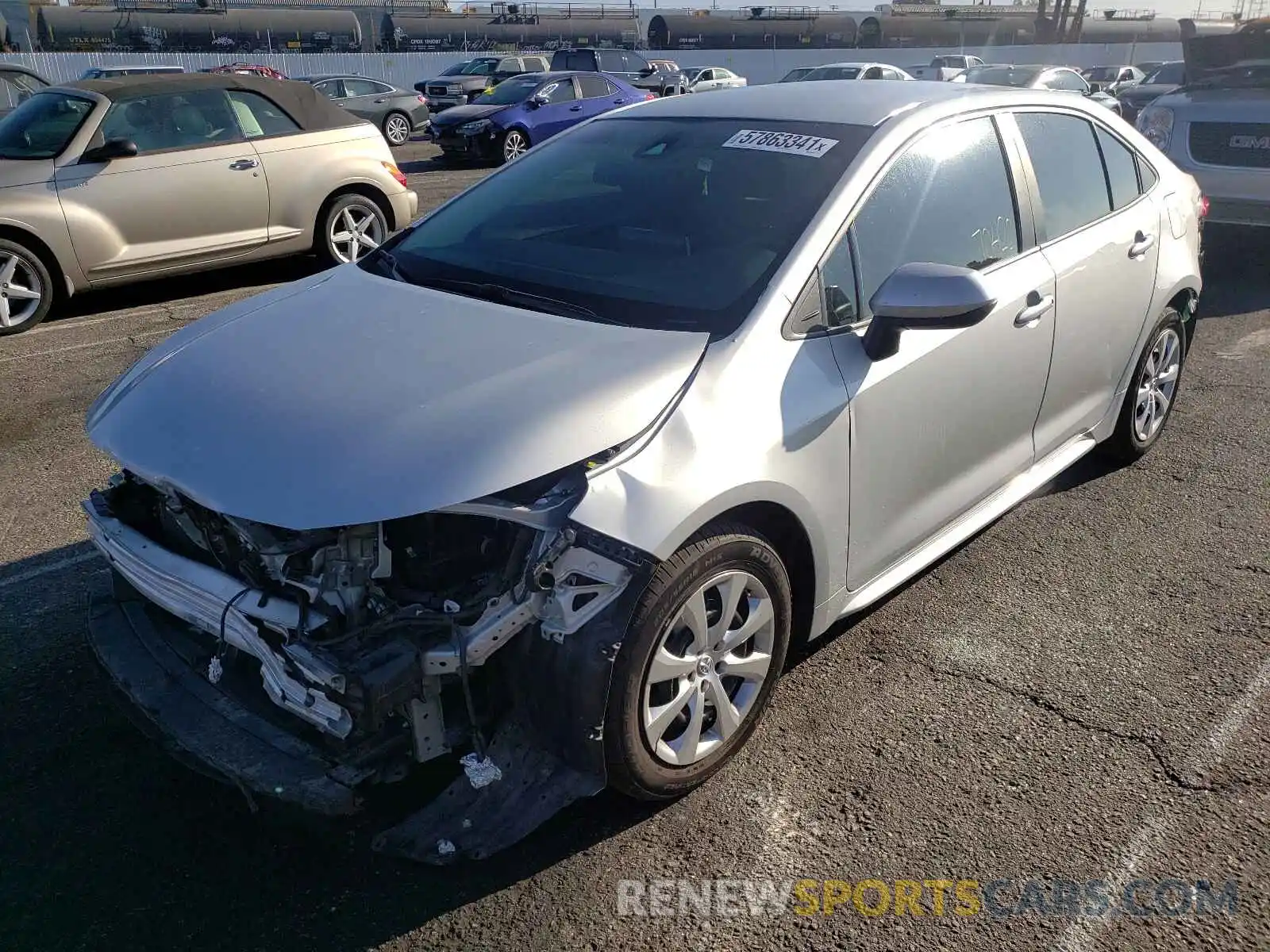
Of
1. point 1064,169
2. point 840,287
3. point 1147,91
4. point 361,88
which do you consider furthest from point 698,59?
point 840,287

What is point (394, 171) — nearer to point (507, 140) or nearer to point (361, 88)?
point (507, 140)

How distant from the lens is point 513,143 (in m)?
17.8

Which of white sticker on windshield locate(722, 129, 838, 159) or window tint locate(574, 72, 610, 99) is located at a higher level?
white sticker on windshield locate(722, 129, 838, 159)

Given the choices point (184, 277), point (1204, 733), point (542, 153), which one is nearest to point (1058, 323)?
point (1204, 733)

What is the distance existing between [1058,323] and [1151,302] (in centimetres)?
101

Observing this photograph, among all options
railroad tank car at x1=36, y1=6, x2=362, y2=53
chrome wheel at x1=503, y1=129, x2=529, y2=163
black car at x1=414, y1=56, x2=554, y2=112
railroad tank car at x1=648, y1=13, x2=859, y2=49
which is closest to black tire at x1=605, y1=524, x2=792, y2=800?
chrome wheel at x1=503, y1=129, x2=529, y2=163

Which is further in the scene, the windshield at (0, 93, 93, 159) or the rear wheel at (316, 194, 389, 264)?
the rear wheel at (316, 194, 389, 264)

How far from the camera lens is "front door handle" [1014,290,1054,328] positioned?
12.0 ft

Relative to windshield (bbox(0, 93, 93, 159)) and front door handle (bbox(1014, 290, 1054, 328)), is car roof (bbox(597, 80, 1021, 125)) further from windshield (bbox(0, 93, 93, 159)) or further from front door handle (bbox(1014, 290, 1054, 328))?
windshield (bbox(0, 93, 93, 159))

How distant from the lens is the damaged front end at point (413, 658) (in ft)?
Result: 8.04

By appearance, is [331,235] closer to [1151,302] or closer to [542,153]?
[542,153]

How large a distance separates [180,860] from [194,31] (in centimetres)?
3929

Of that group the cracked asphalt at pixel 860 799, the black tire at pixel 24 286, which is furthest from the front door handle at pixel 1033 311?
the black tire at pixel 24 286

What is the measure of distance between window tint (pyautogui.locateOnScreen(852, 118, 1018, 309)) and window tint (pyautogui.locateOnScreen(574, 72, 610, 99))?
16.2m
